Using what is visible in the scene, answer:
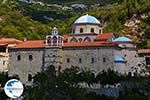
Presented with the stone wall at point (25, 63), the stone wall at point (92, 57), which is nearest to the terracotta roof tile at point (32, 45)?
the stone wall at point (25, 63)

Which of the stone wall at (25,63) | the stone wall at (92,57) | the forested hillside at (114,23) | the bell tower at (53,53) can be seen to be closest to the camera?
the stone wall at (92,57)

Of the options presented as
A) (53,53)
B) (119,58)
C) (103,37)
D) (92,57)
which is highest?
(103,37)

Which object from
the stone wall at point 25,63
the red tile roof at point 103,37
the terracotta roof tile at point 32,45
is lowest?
the stone wall at point 25,63

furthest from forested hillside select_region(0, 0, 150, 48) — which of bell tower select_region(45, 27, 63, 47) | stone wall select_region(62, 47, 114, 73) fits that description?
bell tower select_region(45, 27, 63, 47)

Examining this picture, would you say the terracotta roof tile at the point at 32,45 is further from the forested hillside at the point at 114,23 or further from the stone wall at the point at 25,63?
the forested hillside at the point at 114,23

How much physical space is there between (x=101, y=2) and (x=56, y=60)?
124m

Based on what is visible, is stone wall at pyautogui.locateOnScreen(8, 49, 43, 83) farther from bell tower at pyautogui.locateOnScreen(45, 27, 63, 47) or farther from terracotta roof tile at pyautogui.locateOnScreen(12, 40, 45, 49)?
bell tower at pyautogui.locateOnScreen(45, 27, 63, 47)

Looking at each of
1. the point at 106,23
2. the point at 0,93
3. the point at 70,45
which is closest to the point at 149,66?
the point at 0,93

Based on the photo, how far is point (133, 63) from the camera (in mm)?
66375

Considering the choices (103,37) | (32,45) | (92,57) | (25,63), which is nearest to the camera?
(92,57)

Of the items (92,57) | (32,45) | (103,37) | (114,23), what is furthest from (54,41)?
(114,23)

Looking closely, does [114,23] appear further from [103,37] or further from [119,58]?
[119,58]

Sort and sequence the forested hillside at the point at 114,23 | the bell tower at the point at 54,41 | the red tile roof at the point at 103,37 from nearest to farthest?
the bell tower at the point at 54,41, the red tile roof at the point at 103,37, the forested hillside at the point at 114,23

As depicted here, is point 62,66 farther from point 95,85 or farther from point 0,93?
point 0,93
